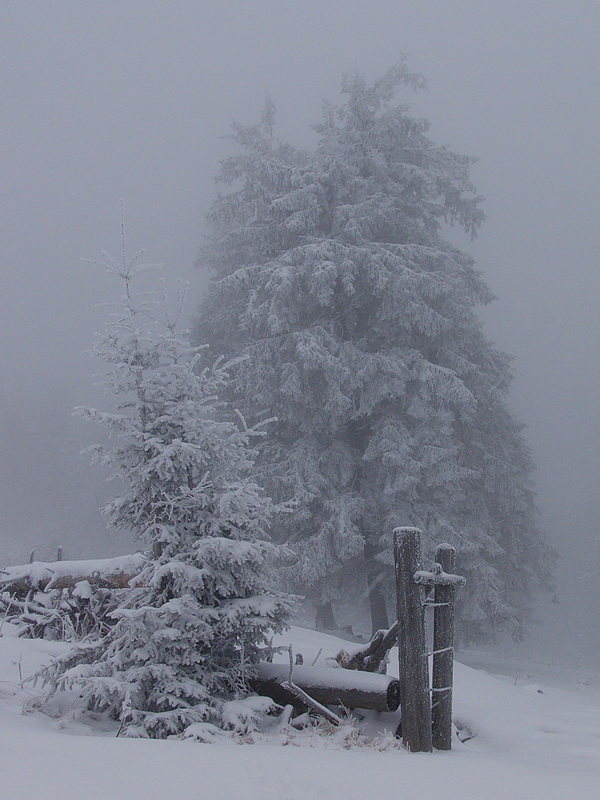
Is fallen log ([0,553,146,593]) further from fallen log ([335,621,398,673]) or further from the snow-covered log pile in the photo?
fallen log ([335,621,398,673])

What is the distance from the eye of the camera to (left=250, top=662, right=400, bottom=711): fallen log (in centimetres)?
605

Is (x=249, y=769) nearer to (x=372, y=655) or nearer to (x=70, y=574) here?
(x=372, y=655)

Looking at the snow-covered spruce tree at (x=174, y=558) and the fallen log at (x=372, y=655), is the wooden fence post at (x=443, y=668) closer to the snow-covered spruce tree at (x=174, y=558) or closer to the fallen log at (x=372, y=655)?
the fallen log at (x=372, y=655)

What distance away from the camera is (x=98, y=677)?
5465 mm

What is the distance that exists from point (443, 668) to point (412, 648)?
467 mm

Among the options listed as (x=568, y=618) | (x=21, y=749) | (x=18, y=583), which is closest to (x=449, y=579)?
(x=21, y=749)

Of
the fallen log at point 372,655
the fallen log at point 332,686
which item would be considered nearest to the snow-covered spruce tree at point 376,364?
the fallen log at point 372,655

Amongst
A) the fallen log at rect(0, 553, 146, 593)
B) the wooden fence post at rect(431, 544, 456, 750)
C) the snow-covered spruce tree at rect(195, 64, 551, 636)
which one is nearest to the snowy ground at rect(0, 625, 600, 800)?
the wooden fence post at rect(431, 544, 456, 750)

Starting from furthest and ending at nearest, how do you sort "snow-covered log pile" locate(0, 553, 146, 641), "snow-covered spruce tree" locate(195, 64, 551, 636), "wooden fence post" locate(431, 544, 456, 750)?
"snow-covered spruce tree" locate(195, 64, 551, 636)
"snow-covered log pile" locate(0, 553, 146, 641)
"wooden fence post" locate(431, 544, 456, 750)

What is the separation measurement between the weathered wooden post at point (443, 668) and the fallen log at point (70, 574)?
4561 millimetres

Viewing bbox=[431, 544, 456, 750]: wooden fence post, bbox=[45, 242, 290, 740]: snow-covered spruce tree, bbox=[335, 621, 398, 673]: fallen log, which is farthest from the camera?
bbox=[335, 621, 398, 673]: fallen log

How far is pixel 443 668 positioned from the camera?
6027 mm

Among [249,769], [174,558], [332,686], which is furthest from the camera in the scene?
[332,686]

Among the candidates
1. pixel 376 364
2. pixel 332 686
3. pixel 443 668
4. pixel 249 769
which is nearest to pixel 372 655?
pixel 332 686
